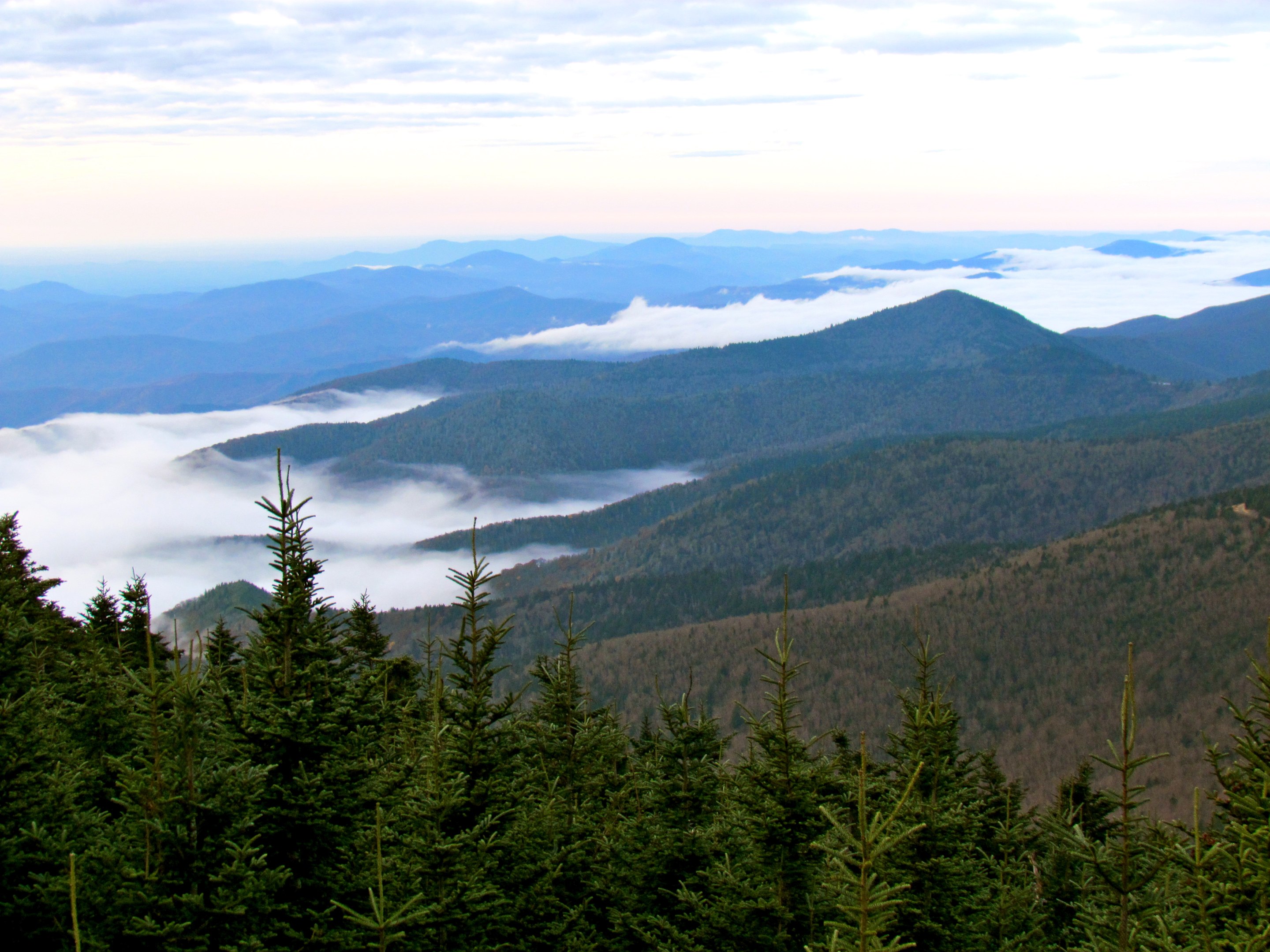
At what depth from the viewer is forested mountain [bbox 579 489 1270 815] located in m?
116

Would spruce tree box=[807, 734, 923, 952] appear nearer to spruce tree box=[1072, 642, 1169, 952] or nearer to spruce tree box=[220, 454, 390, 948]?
spruce tree box=[1072, 642, 1169, 952]

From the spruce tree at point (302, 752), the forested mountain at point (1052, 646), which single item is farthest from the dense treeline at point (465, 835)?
the forested mountain at point (1052, 646)

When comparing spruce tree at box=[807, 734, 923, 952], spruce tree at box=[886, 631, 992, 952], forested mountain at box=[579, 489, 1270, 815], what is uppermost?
spruce tree at box=[807, 734, 923, 952]

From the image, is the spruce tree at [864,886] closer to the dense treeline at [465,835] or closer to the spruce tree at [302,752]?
the dense treeline at [465,835]

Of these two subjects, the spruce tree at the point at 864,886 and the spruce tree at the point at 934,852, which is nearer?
the spruce tree at the point at 864,886

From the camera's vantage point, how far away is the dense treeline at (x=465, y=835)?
15086 millimetres

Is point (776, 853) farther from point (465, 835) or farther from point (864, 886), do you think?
point (864, 886)

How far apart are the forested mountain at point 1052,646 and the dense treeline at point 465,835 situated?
295ft

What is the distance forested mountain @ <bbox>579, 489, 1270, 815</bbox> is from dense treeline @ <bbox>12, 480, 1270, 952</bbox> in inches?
3544

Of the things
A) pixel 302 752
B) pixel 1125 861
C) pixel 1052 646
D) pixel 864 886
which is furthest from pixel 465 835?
pixel 1052 646

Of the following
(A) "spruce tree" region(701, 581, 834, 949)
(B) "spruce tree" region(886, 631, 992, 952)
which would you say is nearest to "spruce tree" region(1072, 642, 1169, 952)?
(B) "spruce tree" region(886, 631, 992, 952)

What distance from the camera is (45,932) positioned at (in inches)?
665

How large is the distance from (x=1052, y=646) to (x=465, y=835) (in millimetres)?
132655

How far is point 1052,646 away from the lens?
136 m
